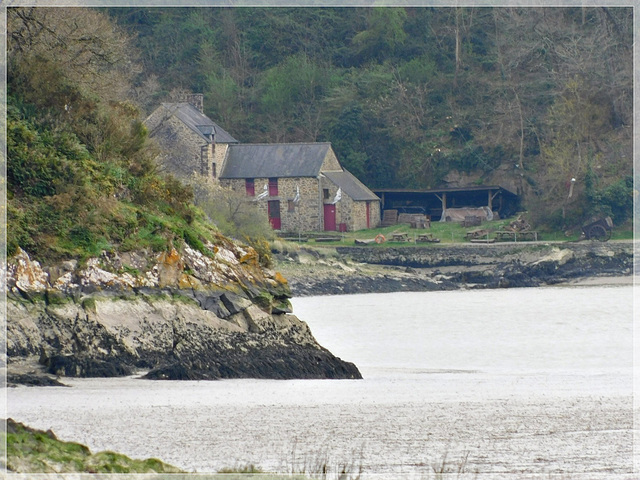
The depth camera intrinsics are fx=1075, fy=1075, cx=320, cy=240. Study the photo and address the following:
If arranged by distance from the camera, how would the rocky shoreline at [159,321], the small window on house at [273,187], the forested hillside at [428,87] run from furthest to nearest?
the small window on house at [273,187] < the forested hillside at [428,87] < the rocky shoreline at [159,321]

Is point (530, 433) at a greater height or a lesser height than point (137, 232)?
lesser

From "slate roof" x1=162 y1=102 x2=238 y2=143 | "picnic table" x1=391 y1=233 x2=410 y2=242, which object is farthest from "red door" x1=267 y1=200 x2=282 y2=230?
"picnic table" x1=391 y1=233 x2=410 y2=242

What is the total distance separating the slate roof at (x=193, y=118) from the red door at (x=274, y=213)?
5.06 metres

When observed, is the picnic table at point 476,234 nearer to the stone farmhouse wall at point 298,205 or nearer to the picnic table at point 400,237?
the picnic table at point 400,237

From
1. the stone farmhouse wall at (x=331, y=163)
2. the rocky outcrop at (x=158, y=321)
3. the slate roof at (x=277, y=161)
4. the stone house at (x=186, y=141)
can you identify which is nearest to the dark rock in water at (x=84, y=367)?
the rocky outcrop at (x=158, y=321)

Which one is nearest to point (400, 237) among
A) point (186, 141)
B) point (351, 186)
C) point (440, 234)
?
point (440, 234)

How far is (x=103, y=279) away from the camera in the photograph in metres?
20.3

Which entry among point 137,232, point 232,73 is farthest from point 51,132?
point 232,73

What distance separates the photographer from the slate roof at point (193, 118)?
63.1 m

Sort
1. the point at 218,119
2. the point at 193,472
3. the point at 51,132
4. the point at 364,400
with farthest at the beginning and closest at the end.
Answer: the point at 218,119 < the point at 51,132 < the point at 364,400 < the point at 193,472

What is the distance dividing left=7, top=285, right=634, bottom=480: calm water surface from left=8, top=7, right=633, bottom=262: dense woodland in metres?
20.3

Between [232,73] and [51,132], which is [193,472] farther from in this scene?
[232,73]

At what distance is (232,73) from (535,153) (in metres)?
25.4

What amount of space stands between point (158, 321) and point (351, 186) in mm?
43685
